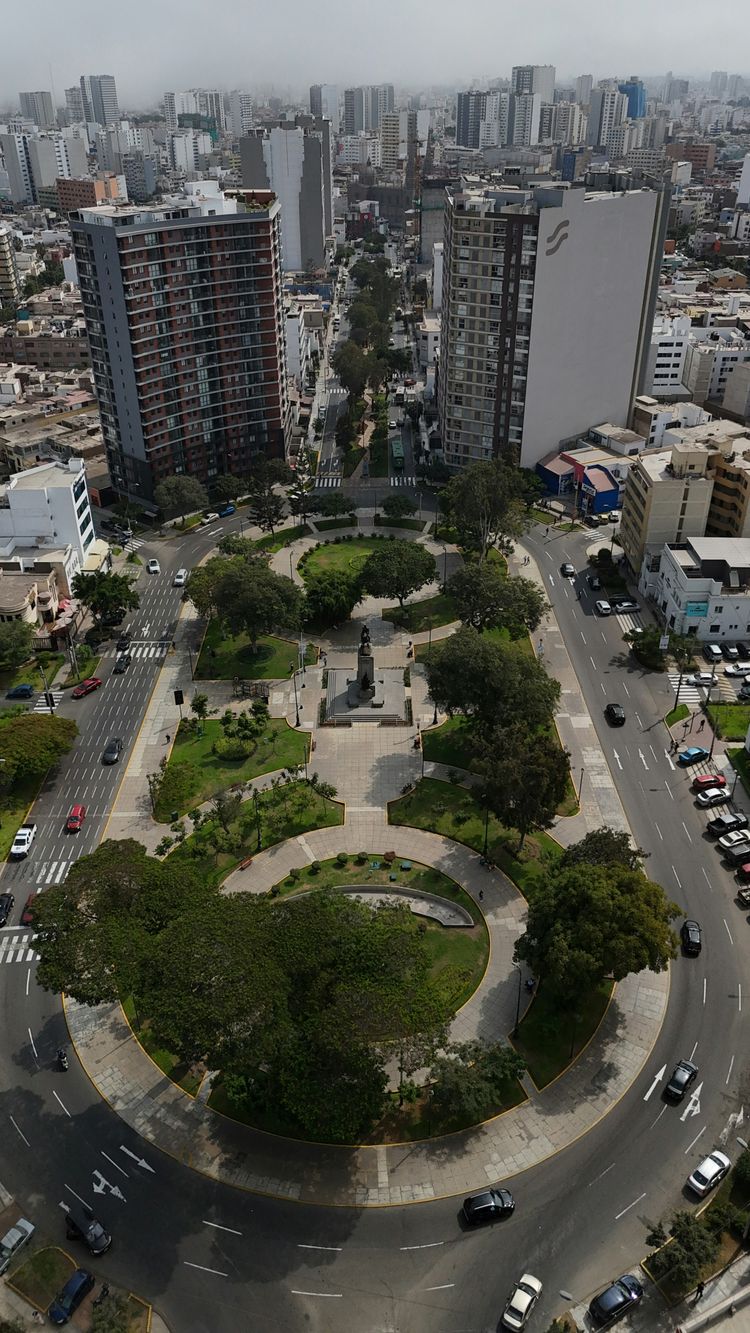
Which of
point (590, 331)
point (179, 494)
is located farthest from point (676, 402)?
point (179, 494)

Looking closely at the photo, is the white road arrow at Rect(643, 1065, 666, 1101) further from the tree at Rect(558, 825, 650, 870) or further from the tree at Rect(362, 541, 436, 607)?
the tree at Rect(362, 541, 436, 607)

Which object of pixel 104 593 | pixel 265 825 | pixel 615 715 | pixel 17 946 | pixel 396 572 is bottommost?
pixel 17 946

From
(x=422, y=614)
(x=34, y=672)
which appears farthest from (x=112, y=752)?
(x=422, y=614)

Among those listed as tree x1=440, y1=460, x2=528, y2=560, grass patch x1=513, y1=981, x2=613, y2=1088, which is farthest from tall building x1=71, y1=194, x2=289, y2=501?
grass patch x1=513, y1=981, x2=613, y2=1088

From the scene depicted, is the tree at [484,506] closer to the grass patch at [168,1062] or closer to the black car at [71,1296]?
the grass patch at [168,1062]

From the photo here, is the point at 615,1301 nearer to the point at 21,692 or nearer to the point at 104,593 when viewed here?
the point at 21,692

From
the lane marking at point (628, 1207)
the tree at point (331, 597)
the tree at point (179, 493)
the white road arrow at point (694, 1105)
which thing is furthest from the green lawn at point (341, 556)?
the lane marking at point (628, 1207)
